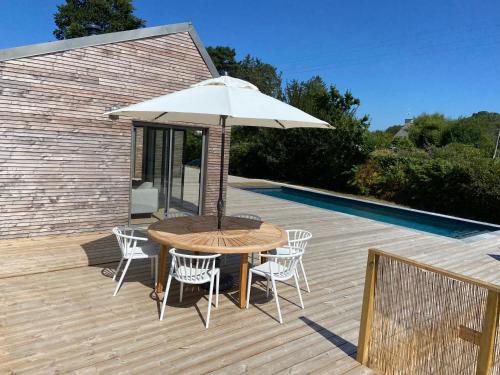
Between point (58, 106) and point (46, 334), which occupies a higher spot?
point (58, 106)

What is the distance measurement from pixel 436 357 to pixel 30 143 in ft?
20.1

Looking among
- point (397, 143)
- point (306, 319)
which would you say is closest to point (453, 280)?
point (306, 319)

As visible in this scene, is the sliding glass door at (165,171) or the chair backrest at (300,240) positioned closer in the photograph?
the chair backrest at (300,240)

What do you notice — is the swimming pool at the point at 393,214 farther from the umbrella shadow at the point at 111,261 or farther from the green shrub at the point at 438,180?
the umbrella shadow at the point at 111,261

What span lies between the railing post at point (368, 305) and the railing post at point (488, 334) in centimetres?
84

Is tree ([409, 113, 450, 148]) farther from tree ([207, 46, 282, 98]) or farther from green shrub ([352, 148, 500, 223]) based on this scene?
green shrub ([352, 148, 500, 223])

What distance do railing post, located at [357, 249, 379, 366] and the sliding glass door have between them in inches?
205

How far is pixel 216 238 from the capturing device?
403 cm

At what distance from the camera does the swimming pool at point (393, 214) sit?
35.9 ft

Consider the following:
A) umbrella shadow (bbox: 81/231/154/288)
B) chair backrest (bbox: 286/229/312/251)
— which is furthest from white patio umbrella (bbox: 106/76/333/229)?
umbrella shadow (bbox: 81/231/154/288)

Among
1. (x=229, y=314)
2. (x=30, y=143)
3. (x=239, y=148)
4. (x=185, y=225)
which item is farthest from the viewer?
(x=239, y=148)

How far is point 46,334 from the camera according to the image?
10.6 feet

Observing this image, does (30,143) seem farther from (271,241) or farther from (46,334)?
(271,241)

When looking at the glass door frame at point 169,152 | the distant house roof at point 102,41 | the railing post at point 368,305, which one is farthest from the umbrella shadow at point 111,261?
the distant house roof at point 102,41
